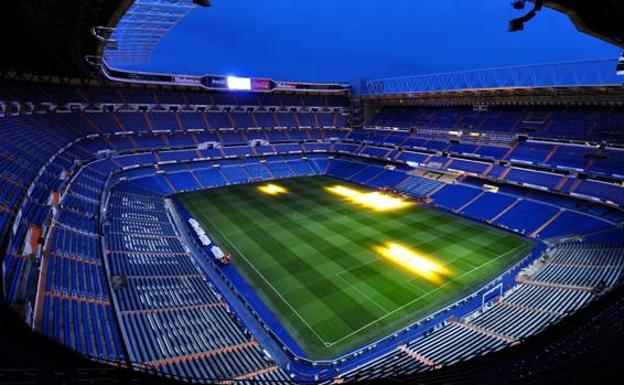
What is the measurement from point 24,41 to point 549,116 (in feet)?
178

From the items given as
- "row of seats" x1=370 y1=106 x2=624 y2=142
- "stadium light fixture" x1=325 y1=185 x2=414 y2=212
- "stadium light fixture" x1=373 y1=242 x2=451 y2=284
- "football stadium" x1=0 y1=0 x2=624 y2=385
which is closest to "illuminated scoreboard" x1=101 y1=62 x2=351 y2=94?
"football stadium" x1=0 y1=0 x2=624 y2=385

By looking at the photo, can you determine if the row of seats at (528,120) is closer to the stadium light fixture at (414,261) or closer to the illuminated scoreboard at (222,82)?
the illuminated scoreboard at (222,82)

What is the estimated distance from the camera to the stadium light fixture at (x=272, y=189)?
4755cm

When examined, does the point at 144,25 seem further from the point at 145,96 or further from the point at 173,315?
the point at 145,96

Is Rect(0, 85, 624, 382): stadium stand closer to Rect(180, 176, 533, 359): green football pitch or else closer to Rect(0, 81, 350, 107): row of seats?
Rect(0, 81, 350, 107): row of seats

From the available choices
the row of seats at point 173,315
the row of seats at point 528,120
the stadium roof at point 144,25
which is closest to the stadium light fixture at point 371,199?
the row of seats at point 528,120

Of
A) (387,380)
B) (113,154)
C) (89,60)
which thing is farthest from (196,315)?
(113,154)

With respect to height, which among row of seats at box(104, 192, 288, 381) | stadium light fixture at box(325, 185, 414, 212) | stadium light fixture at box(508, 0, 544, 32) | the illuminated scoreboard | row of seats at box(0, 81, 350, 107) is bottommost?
stadium light fixture at box(325, 185, 414, 212)

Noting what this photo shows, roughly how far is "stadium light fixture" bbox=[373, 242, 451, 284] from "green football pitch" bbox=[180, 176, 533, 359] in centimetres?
8

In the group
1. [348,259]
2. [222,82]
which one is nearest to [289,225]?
[348,259]

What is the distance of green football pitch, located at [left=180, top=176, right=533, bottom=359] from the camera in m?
20.6

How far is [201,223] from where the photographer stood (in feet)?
115

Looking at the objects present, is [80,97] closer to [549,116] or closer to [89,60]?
[89,60]

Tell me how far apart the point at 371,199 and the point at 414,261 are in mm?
17553
